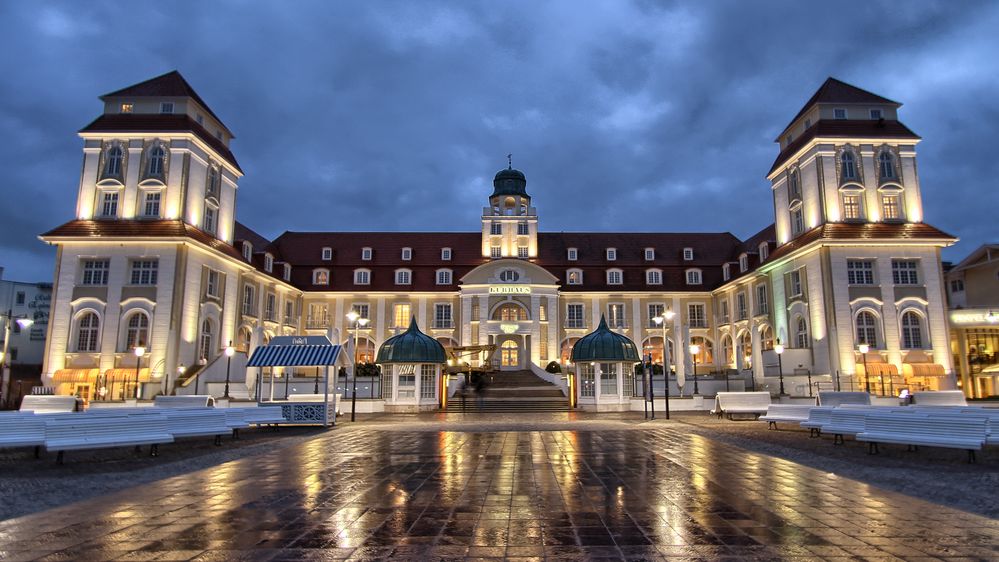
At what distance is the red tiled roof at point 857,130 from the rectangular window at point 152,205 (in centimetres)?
4205

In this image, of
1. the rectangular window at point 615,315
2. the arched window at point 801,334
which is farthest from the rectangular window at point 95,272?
the arched window at point 801,334

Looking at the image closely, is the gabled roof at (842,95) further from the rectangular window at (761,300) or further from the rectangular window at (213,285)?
the rectangular window at (213,285)

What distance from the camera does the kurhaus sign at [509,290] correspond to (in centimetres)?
5009

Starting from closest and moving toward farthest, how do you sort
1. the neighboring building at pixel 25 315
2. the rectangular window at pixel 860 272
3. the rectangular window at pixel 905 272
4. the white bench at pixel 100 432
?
1. the white bench at pixel 100 432
2. the rectangular window at pixel 860 272
3. the rectangular window at pixel 905 272
4. the neighboring building at pixel 25 315

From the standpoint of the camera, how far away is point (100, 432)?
42.3ft

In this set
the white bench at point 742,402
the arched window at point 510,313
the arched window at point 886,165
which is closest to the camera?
the white bench at point 742,402

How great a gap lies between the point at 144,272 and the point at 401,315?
69.3 ft

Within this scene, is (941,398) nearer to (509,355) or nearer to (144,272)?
(509,355)

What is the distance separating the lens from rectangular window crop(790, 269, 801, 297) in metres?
39.2

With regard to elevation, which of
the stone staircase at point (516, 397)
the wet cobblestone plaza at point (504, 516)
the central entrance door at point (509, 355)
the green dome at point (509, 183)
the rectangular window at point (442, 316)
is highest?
the green dome at point (509, 183)

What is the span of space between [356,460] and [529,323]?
3750 centimetres

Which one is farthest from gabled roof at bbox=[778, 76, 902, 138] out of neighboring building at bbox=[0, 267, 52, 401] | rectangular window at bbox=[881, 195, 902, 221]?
neighboring building at bbox=[0, 267, 52, 401]

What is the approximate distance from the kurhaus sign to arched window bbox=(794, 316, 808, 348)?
66.9ft

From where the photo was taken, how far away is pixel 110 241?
36.0 metres
